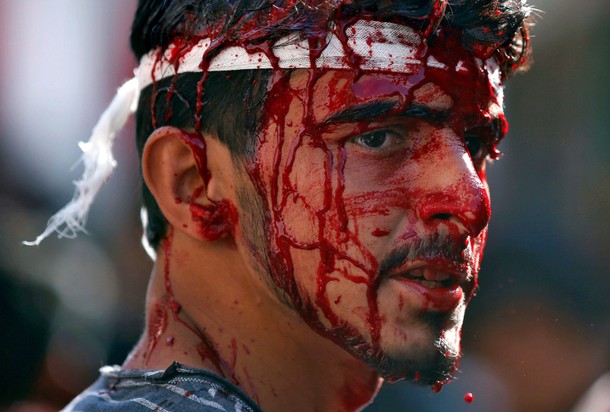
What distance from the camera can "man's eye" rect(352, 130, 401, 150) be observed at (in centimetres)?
249

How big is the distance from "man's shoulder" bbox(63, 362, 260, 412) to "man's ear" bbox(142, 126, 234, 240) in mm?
416

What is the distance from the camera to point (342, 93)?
2461 mm

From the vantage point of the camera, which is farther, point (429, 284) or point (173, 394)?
point (429, 284)

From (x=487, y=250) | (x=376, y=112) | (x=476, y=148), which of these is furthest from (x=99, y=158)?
(x=487, y=250)

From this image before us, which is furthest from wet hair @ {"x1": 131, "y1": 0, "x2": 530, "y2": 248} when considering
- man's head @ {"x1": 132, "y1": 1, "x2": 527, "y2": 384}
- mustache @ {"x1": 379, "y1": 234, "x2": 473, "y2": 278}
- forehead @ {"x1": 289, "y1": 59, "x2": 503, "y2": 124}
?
mustache @ {"x1": 379, "y1": 234, "x2": 473, "y2": 278}

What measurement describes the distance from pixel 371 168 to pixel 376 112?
145mm

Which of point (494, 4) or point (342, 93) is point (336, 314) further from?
point (494, 4)

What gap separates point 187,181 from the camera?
→ 2.68 meters

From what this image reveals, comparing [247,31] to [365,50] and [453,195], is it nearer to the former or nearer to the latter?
[365,50]

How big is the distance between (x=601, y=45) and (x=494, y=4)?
16.8ft

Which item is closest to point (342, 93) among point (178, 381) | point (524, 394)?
point (178, 381)

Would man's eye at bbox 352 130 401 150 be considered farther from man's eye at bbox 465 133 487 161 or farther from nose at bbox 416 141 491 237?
man's eye at bbox 465 133 487 161

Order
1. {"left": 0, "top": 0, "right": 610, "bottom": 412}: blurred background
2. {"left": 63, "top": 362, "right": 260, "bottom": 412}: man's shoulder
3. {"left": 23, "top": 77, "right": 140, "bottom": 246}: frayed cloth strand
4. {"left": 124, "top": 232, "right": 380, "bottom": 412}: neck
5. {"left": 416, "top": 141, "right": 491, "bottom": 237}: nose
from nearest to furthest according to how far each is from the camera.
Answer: {"left": 63, "top": 362, "right": 260, "bottom": 412}: man's shoulder, {"left": 416, "top": 141, "right": 491, "bottom": 237}: nose, {"left": 124, "top": 232, "right": 380, "bottom": 412}: neck, {"left": 23, "top": 77, "right": 140, "bottom": 246}: frayed cloth strand, {"left": 0, "top": 0, "right": 610, "bottom": 412}: blurred background

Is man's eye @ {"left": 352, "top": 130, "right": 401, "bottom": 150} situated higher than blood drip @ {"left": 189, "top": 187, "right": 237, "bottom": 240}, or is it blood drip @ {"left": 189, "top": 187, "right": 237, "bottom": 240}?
man's eye @ {"left": 352, "top": 130, "right": 401, "bottom": 150}
